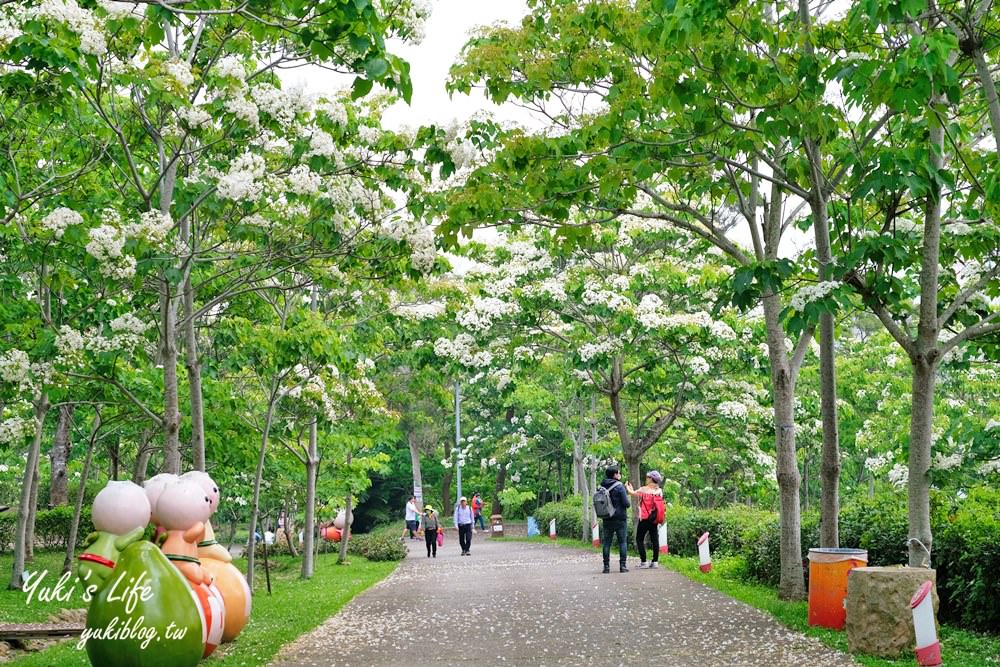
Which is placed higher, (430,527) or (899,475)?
(899,475)

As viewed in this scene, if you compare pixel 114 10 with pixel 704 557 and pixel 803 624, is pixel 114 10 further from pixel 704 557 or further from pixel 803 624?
pixel 704 557

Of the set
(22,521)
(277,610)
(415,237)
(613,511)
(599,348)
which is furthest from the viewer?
(599,348)

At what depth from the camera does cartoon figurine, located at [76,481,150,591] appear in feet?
23.3

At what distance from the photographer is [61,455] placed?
23797 millimetres

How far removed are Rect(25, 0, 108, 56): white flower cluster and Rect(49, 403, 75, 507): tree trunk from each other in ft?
42.4

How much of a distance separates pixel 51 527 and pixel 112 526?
70.6 ft

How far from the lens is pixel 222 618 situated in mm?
8047

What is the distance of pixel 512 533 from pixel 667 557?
26.6 m

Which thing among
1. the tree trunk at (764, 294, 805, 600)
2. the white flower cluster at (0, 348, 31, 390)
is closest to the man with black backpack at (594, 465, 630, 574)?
the tree trunk at (764, 294, 805, 600)

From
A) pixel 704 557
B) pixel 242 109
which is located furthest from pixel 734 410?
pixel 242 109

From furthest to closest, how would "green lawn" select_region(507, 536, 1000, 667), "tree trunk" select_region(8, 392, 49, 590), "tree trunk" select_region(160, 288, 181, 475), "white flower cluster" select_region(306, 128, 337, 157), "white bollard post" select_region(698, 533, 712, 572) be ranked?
"tree trunk" select_region(8, 392, 49, 590) < "white bollard post" select_region(698, 533, 712, 572) < "tree trunk" select_region(160, 288, 181, 475) < "white flower cluster" select_region(306, 128, 337, 157) < "green lawn" select_region(507, 536, 1000, 667)

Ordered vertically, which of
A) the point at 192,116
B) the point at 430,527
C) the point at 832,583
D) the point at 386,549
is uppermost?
the point at 192,116

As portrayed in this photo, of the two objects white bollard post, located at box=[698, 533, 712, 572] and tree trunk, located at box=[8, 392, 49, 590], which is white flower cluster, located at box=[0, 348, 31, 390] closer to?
tree trunk, located at box=[8, 392, 49, 590]

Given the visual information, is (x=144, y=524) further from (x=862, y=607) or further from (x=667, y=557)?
(x=667, y=557)
